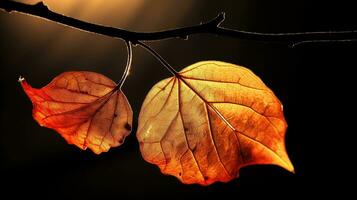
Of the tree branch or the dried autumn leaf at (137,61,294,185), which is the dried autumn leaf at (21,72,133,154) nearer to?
the dried autumn leaf at (137,61,294,185)

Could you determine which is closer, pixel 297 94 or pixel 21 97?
pixel 297 94

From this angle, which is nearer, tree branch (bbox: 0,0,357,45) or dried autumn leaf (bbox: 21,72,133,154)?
tree branch (bbox: 0,0,357,45)

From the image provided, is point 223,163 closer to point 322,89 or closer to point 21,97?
point 322,89

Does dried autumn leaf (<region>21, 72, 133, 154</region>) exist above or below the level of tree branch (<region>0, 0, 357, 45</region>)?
below

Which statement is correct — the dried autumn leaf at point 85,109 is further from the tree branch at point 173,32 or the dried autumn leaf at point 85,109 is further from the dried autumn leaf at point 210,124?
the tree branch at point 173,32

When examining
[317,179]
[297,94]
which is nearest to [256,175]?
[317,179]

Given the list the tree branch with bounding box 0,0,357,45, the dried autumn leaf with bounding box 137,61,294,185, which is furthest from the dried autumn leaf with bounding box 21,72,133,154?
the tree branch with bounding box 0,0,357,45
